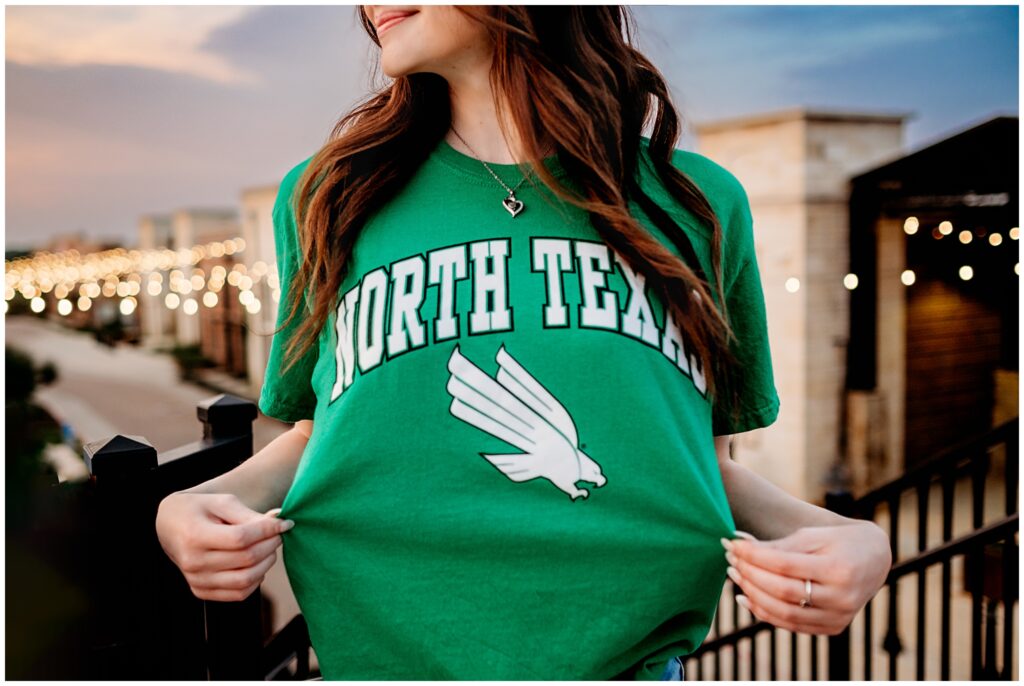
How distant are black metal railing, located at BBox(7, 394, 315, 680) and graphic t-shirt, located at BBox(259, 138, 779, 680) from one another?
1.42 ft

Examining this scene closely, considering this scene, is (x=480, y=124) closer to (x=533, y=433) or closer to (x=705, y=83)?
(x=533, y=433)

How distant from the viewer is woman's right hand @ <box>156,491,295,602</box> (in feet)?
2.61

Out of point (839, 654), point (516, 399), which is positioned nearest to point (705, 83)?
point (839, 654)

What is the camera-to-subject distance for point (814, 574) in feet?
2.44

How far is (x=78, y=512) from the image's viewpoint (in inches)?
47.3

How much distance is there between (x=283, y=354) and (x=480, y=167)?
0.36 metres

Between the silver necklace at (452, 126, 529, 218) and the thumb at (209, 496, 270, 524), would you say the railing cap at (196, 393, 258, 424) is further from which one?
the silver necklace at (452, 126, 529, 218)

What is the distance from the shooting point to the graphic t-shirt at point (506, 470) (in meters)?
0.79

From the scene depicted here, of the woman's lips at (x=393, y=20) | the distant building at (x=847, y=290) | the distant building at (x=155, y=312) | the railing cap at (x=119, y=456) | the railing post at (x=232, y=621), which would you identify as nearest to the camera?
the woman's lips at (x=393, y=20)

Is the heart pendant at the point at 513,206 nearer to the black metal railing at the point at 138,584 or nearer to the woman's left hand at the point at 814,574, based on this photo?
the woman's left hand at the point at 814,574

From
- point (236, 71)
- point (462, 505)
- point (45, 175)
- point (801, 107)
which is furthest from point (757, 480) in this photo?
point (236, 71)

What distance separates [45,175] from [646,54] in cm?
→ 871

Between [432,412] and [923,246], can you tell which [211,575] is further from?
[923,246]

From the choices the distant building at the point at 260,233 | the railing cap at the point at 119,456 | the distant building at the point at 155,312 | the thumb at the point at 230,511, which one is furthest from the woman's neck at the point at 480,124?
the distant building at the point at 155,312
